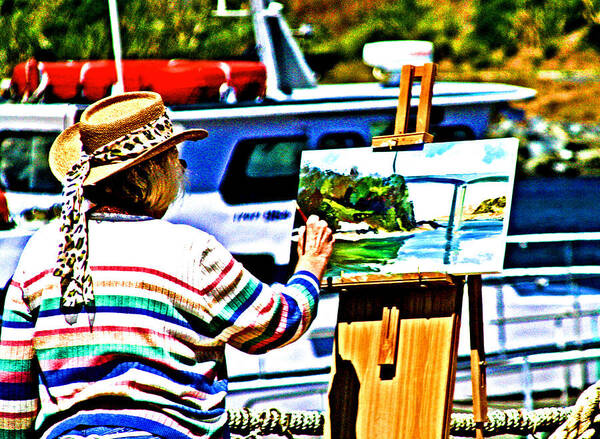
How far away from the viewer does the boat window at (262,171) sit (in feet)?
18.7

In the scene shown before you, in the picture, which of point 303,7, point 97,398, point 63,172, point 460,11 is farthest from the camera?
point 303,7

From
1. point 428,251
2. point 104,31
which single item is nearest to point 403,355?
point 428,251

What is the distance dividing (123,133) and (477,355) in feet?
4.77

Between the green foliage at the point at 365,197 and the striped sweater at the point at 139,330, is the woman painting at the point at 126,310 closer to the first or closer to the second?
the striped sweater at the point at 139,330

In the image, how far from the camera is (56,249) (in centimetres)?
203

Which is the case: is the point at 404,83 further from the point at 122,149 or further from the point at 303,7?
the point at 303,7

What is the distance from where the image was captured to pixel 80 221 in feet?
6.62

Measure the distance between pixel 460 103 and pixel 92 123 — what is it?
169 inches

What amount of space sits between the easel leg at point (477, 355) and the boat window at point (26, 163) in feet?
11.6

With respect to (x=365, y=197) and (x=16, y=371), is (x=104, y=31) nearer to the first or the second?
(x=365, y=197)

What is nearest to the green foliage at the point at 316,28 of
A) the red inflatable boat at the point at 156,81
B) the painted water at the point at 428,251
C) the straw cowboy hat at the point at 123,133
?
the red inflatable boat at the point at 156,81

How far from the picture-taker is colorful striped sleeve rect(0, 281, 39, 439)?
2076 millimetres

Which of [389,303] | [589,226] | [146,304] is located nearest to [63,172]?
[146,304]

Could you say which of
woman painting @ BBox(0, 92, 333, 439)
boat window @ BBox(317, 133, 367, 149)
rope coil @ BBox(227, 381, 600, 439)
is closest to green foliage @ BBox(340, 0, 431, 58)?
boat window @ BBox(317, 133, 367, 149)
